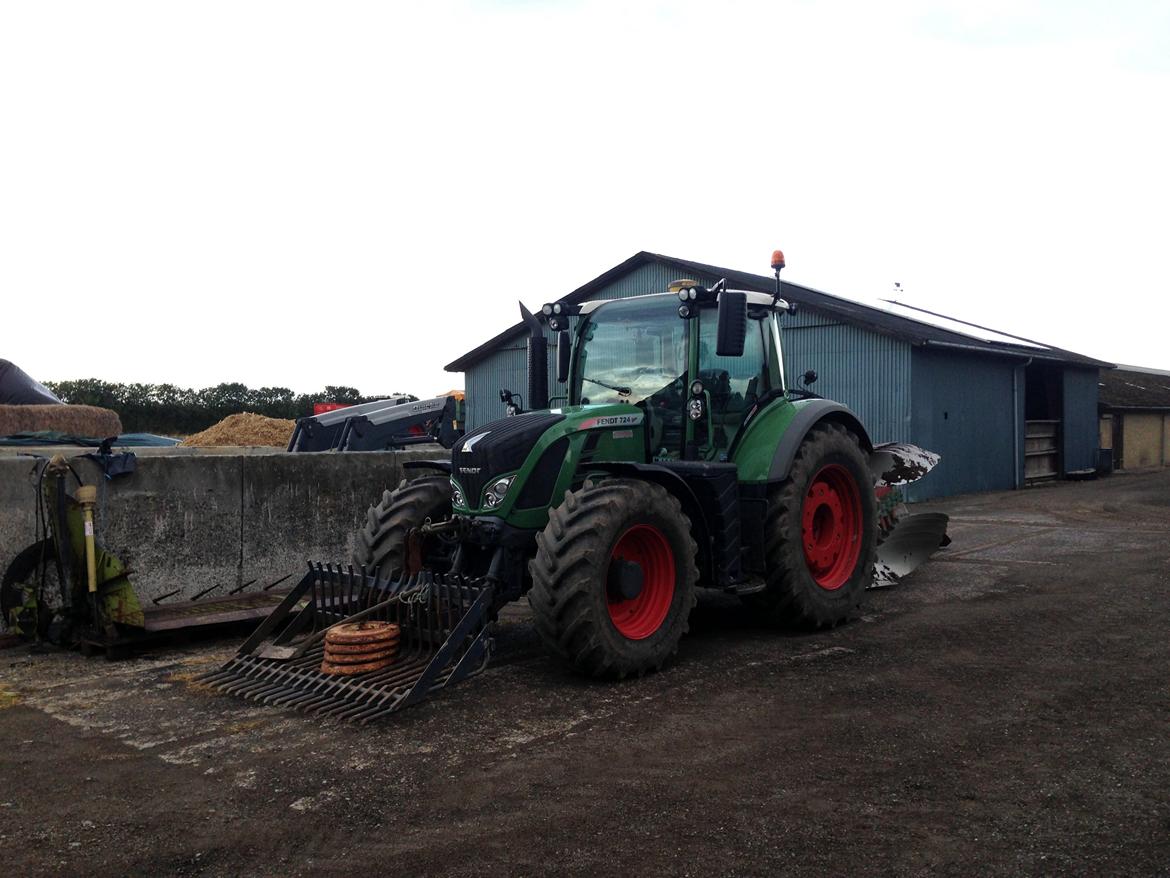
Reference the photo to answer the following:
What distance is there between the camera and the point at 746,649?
22.6 feet

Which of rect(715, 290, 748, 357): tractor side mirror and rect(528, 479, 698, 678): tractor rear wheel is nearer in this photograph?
rect(528, 479, 698, 678): tractor rear wheel

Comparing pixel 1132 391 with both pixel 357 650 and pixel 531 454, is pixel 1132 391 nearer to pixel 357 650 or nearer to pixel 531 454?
pixel 531 454

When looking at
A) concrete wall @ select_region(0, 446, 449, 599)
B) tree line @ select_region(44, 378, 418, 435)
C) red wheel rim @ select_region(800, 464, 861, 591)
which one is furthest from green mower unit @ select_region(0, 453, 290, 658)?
tree line @ select_region(44, 378, 418, 435)

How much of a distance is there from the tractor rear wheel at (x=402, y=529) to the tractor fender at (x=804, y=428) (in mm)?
2220

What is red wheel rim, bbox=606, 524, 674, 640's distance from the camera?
614 centimetres

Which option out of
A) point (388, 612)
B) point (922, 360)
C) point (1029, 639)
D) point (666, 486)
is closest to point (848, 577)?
point (1029, 639)

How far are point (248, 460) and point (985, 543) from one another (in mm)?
8557

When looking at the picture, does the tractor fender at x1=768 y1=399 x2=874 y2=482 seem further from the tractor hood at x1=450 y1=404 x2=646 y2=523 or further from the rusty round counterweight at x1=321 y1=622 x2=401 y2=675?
the rusty round counterweight at x1=321 y1=622 x2=401 y2=675

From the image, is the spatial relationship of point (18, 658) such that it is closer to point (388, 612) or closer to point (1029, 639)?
point (388, 612)

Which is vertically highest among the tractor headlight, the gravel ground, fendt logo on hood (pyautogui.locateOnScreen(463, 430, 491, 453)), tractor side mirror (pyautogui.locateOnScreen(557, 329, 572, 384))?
tractor side mirror (pyautogui.locateOnScreen(557, 329, 572, 384))

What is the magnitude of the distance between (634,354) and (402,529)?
2.00m

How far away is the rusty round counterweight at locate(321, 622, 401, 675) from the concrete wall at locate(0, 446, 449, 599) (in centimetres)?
262

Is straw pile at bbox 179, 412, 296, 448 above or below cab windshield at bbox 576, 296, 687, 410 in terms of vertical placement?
below

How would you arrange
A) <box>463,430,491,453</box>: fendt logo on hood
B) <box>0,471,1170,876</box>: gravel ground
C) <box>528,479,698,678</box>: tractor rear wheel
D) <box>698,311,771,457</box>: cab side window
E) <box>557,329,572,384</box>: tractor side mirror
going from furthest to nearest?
<box>557,329,572,384</box>: tractor side mirror < <box>698,311,771,457</box>: cab side window < <box>463,430,491,453</box>: fendt logo on hood < <box>528,479,698,678</box>: tractor rear wheel < <box>0,471,1170,876</box>: gravel ground
